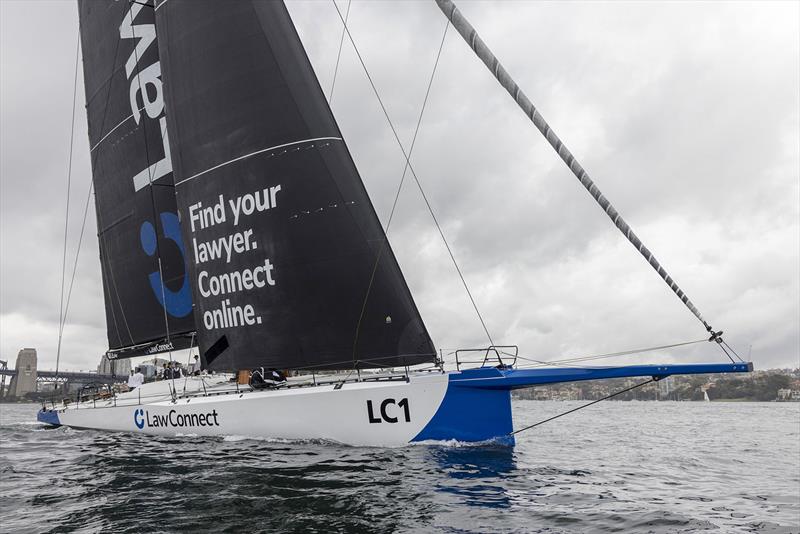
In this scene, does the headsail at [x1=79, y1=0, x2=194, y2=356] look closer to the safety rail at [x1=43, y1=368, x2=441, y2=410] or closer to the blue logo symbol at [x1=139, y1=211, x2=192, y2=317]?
the blue logo symbol at [x1=139, y1=211, x2=192, y2=317]

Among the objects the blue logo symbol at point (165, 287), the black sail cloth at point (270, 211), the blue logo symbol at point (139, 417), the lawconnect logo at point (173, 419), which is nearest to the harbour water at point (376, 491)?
the lawconnect logo at point (173, 419)

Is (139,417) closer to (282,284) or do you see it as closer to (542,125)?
(282,284)

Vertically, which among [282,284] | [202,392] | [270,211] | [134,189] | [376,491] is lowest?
[376,491]

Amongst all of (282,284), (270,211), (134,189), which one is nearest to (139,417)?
(282,284)

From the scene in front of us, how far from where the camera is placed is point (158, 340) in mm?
17562

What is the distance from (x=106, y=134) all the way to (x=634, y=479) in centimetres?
1812

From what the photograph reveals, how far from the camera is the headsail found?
673 inches

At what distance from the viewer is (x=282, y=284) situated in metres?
11.9

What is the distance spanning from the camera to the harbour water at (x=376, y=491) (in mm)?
5934

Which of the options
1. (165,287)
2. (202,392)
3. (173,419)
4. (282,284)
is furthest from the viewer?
(165,287)

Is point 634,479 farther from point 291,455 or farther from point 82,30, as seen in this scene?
point 82,30

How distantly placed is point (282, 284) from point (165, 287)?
6581 mm

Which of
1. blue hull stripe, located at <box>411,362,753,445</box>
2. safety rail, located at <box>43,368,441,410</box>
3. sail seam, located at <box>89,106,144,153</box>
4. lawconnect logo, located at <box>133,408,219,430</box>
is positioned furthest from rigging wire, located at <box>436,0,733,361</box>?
sail seam, located at <box>89,106,144,153</box>

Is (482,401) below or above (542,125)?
below
